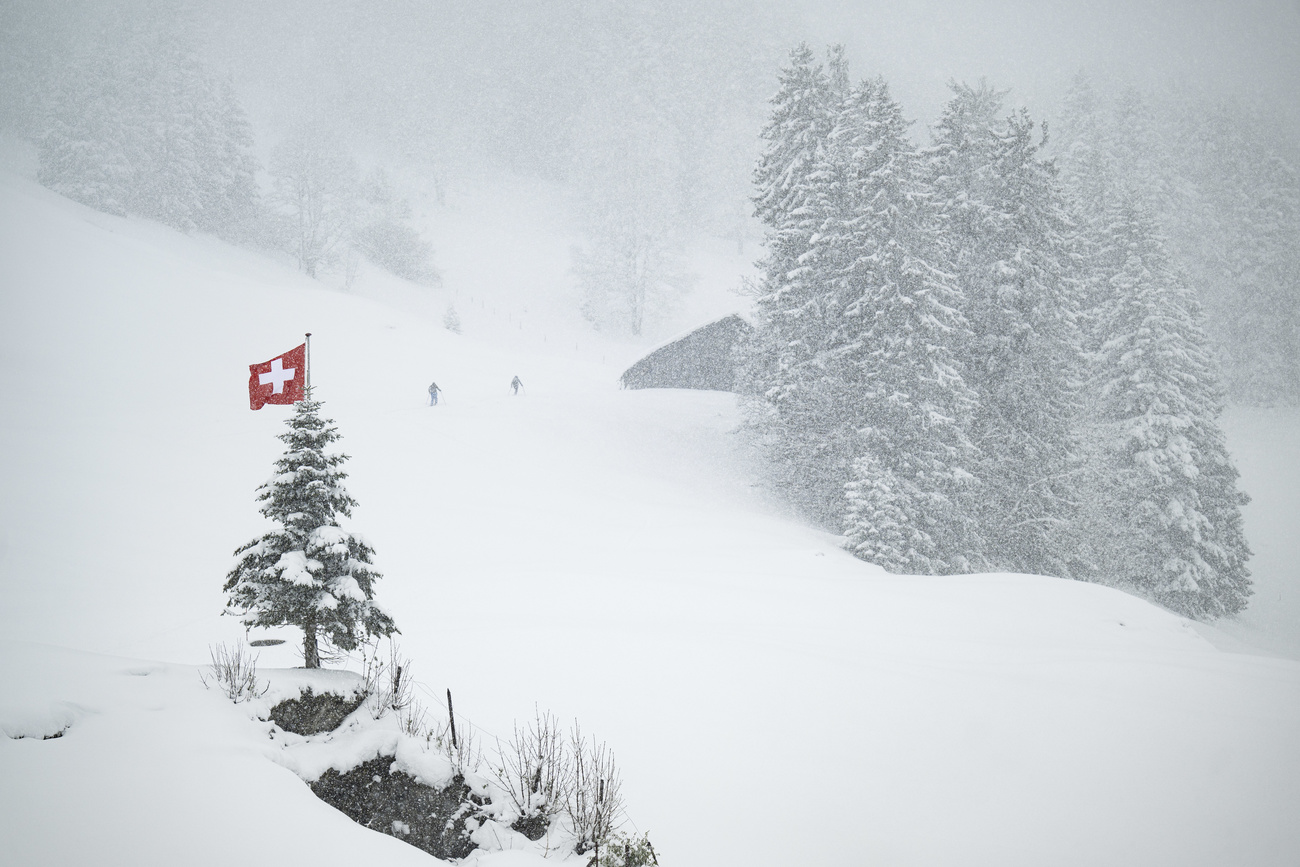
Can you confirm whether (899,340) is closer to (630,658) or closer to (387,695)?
(630,658)

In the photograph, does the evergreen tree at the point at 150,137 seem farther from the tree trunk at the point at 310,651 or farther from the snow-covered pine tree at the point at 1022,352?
the snow-covered pine tree at the point at 1022,352

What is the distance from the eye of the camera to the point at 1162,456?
69.9 ft

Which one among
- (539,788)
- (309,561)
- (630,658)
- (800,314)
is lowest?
(539,788)

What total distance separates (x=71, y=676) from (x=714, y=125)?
8171cm

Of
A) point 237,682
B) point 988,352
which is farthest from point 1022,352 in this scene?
point 237,682

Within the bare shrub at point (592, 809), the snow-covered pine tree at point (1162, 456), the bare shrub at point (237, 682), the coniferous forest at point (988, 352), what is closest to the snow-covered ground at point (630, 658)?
the bare shrub at point (237, 682)

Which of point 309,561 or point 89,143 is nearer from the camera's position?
point 309,561

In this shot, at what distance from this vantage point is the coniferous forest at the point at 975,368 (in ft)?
68.1

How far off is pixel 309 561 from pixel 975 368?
72.5ft

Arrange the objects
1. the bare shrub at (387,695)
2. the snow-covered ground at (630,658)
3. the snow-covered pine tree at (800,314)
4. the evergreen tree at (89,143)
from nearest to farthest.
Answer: the snow-covered ground at (630,658), the bare shrub at (387,695), the snow-covered pine tree at (800,314), the evergreen tree at (89,143)

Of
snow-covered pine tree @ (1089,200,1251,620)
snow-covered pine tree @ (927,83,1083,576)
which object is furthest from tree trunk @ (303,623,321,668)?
snow-covered pine tree @ (1089,200,1251,620)

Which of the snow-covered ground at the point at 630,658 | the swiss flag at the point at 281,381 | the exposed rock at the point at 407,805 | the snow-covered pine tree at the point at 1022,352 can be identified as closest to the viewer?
the snow-covered ground at the point at 630,658

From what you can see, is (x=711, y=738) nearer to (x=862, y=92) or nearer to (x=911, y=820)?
(x=911, y=820)

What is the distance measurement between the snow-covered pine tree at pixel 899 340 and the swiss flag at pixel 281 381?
50.3 feet
